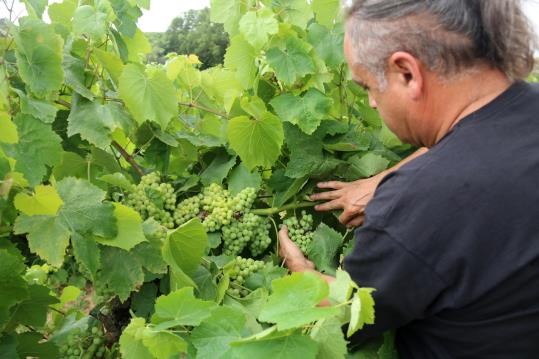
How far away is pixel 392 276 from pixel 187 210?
818 millimetres

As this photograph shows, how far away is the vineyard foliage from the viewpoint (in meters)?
1.39

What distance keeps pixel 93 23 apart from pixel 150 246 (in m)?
0.74

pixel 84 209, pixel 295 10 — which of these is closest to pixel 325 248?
pixel 84 209

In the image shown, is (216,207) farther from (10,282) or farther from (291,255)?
(10,282)

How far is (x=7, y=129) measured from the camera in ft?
4.43

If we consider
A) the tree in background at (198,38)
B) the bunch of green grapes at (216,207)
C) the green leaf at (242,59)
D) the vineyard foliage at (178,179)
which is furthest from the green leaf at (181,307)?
the tree in background at (198,38)

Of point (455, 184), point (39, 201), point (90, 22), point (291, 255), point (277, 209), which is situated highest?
point (90, 22)

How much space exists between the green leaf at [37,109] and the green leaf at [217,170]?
616 millimetres

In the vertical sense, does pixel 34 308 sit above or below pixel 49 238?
below

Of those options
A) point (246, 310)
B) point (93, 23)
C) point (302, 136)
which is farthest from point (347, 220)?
point (93, 23)

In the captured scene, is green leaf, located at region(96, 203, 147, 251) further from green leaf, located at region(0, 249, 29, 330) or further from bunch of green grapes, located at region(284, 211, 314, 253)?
bunch of green grapes, located at region(284, 211, 314, 253)

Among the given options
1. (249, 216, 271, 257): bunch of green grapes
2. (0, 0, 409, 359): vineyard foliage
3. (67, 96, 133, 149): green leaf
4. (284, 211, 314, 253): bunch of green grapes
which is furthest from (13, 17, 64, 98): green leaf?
(284, 211, 314, 253): bunch of green grapes

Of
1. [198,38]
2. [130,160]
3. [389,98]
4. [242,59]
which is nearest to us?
[389,98]

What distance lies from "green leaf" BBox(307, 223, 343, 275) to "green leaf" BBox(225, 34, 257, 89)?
24.9 inches
